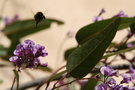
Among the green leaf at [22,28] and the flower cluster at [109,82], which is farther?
the green leaf at [22,28]

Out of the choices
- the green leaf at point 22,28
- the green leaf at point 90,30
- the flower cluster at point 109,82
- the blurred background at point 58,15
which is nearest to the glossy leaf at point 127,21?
the green leaf at point 90,30

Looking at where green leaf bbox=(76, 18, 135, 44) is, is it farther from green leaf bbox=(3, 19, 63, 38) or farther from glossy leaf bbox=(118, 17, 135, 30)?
green leaf bbox=(3, 19, 63, 38)

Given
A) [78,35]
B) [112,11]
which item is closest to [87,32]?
[78,35]

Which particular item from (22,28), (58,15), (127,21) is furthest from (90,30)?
(58,15)

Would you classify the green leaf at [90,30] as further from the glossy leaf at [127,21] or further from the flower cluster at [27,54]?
the flower cluster at [27,54]

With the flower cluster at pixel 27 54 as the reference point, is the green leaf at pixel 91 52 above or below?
below
